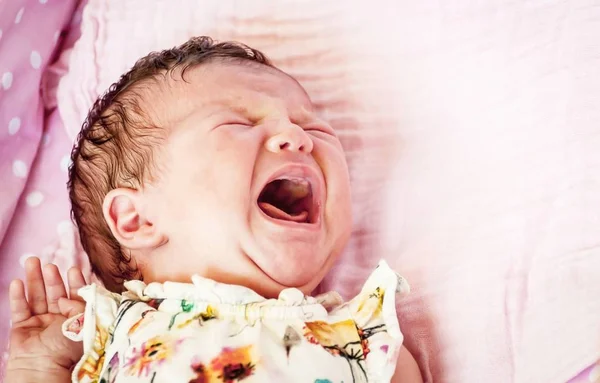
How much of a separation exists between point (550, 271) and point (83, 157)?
0.75 m

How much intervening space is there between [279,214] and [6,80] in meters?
0.71

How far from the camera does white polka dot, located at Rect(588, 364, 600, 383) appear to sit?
3.17 ft

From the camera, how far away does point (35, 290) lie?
1.19 metres

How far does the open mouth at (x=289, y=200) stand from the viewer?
1084mm

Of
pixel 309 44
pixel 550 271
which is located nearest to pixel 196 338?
pixel 550 271

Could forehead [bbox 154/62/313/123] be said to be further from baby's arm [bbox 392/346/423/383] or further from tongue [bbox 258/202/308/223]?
baby's arm [bbox 392/346/423/383]

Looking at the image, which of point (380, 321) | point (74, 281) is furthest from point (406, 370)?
point (74, 281)

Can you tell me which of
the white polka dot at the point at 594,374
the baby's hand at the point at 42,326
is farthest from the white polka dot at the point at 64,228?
the white polka dot at the point at 594,374

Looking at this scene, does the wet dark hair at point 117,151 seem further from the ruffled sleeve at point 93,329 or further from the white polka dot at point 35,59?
the white polka dot at point 35,59

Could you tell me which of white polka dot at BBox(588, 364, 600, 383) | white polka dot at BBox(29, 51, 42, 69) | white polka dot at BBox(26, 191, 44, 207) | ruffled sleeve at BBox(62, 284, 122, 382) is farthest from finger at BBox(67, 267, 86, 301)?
white polka dot at BBox(588, 364, 600, 383)

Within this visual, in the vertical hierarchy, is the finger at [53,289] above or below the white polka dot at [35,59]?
below

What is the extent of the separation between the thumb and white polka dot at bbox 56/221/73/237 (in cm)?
23

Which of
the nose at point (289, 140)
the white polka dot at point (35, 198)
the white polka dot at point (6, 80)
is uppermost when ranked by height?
the white polka dot at point (6, 80)

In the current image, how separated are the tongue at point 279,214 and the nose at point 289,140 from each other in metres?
0.09
